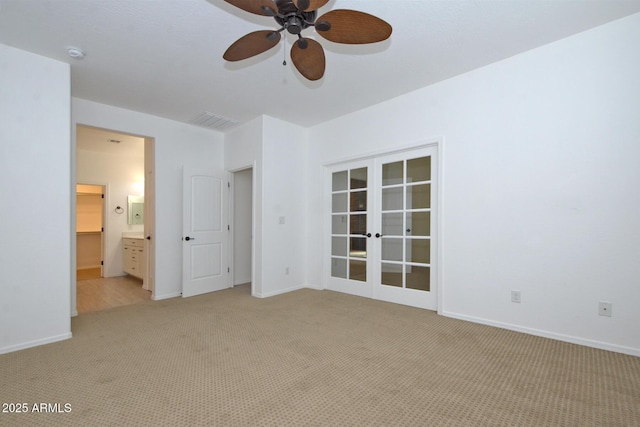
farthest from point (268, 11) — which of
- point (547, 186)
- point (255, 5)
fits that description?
point (547, 186)

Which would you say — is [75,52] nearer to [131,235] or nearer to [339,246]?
[339,246]

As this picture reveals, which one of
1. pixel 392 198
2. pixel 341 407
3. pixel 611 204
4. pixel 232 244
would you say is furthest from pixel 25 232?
pixel 611 204

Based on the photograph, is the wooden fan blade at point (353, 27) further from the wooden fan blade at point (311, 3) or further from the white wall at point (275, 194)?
the white wall at point (275, 194)

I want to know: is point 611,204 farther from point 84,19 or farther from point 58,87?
point 58,87

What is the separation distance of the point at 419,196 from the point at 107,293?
5.03 m

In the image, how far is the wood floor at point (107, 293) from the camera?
414 centimetres

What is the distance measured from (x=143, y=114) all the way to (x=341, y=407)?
177 inches

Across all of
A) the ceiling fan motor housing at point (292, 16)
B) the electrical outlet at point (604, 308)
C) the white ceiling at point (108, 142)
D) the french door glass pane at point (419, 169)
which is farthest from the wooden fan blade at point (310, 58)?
the white ceiling at point (108, 142)

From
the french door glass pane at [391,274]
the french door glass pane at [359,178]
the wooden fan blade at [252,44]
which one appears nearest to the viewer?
the wooden fan blade at [252,44]

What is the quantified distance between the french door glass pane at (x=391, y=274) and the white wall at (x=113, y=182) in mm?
5699

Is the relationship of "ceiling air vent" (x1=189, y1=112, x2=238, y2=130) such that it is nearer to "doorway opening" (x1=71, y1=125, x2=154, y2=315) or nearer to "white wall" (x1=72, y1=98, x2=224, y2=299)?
"white wall" (x1=72, y1=98, x2=224, y2=299)

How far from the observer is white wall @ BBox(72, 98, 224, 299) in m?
4.30

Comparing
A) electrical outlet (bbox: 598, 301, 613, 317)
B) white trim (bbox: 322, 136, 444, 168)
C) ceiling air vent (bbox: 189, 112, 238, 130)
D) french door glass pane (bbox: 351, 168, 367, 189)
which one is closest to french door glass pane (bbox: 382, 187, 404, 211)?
french door glass pane (bbox: 351, 168, 367, 189)

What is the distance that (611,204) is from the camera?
8.18 feet
